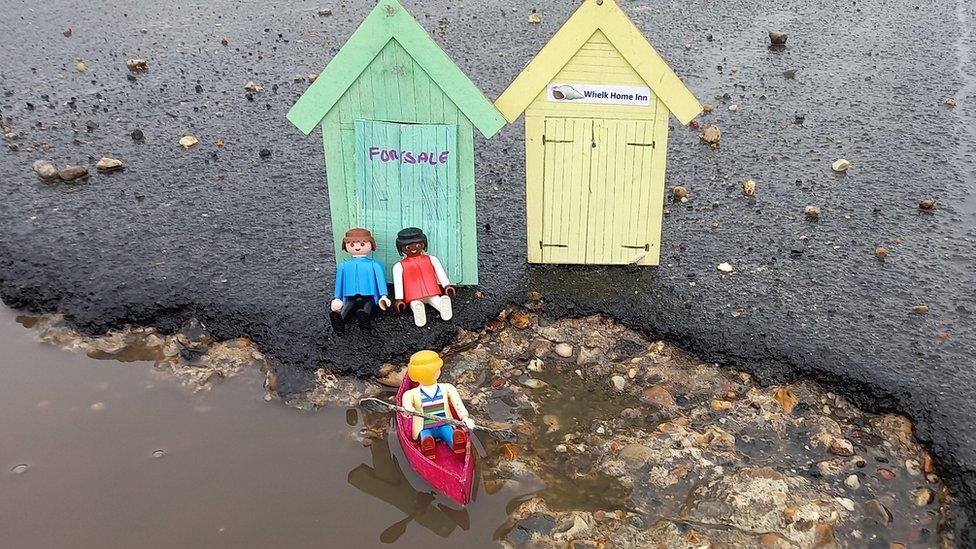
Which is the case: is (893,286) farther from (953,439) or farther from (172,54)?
(172,54)

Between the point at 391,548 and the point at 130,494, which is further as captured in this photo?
the point at 130,494

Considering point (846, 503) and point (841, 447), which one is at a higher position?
point (841, 447)

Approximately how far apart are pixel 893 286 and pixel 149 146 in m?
6.63

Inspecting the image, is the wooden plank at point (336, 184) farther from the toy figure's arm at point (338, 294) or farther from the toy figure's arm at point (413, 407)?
the toy figure's arm at point (413, 407)

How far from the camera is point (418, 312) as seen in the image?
527 cm

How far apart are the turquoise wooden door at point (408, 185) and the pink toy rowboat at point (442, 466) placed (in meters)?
1.32

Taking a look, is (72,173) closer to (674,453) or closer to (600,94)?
(600,94)

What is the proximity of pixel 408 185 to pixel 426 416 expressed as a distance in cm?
175

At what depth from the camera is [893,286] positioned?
548 centimetres

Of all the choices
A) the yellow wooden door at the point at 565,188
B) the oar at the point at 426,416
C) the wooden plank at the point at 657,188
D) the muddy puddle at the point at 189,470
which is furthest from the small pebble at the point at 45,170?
the wooden plank at the point at 657,188

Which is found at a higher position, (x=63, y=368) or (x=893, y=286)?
(x=893, y=286)

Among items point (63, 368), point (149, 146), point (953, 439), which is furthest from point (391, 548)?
point (149, 146)

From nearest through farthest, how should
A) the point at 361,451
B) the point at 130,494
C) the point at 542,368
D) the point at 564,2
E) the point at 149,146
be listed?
the point at 130,494 < the point at 361,451 < the point at 542,368 < the point at 149,146 < the point at 564,2

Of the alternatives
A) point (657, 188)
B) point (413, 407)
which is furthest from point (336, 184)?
point (657, 188)
